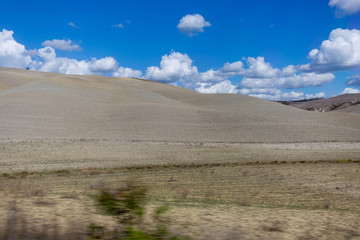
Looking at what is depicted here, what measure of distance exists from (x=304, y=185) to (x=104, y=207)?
15.7m

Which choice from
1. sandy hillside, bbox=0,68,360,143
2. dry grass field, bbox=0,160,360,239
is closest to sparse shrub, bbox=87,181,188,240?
dry grass field, bbox=0,160,360,239

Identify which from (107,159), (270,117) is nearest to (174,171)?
(107,159)

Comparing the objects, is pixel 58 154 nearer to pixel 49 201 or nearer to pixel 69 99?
pixel 49 201

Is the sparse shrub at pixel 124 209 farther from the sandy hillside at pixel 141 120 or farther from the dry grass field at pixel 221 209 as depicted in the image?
the sandy hillside at pixel 141 120

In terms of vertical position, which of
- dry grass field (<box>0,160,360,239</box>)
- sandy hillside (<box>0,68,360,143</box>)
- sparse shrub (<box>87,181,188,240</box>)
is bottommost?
dry grass field (<box>0,160,360,239</box>)

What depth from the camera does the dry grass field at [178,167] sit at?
873 cm

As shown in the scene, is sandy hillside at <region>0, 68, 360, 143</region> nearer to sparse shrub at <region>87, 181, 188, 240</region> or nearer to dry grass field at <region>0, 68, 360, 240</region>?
dry grass field at <region>0, 68, 360, 240</region>

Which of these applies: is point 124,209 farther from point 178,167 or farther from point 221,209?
point 178,167

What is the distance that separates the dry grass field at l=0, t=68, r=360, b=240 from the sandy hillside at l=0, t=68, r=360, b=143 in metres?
0.20

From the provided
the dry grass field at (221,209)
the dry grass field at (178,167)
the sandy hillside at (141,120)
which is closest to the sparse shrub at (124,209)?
the dry grass field at (178,167)

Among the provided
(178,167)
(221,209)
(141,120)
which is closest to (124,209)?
(221,209)

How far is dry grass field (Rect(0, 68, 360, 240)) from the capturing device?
8.73 metres

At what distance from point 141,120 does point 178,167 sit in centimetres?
4029

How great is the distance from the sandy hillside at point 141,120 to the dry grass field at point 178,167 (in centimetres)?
20
